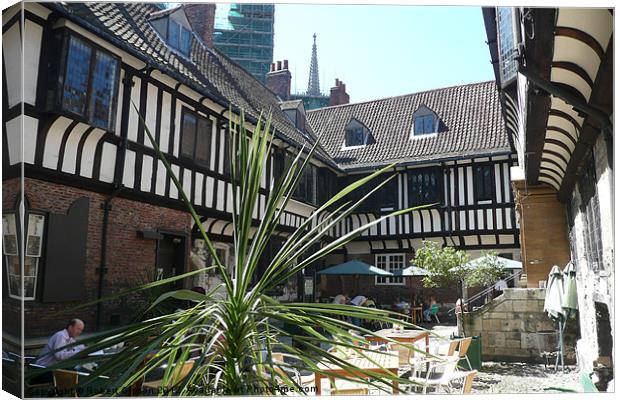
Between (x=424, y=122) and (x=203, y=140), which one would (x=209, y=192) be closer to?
(x=203, y=140)

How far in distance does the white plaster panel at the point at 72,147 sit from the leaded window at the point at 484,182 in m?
10.7

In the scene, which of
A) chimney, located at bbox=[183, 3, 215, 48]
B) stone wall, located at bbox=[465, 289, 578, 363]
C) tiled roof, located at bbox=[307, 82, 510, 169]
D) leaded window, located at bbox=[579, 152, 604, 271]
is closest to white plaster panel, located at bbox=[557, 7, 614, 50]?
leaded window, located at bbox=[579, 152, 604, 271]

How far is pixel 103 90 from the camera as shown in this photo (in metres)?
7.23

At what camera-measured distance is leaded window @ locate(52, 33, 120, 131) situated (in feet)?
21.3

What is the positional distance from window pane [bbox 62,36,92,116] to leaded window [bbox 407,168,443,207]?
32.2ft

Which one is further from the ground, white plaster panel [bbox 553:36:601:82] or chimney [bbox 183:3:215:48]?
chimney [bbox 183:3:215:48]

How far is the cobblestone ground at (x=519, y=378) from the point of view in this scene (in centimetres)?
657

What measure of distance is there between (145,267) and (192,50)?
583 cm

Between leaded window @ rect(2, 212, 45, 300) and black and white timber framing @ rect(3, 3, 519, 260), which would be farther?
black and white timber framing @ rect(3, 3, 519, 260)

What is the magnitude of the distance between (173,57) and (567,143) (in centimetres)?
744

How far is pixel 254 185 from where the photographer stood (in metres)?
1.69

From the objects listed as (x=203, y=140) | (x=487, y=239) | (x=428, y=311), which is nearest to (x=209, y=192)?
(x=203, y=140)

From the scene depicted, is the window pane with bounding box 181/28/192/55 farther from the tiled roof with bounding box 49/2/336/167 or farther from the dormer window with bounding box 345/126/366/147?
the dormer window with bounding box 345/126/366/147

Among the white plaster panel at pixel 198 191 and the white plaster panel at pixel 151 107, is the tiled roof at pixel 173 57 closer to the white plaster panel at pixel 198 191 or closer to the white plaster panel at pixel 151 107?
the white plaster panel at pixel 151 107
